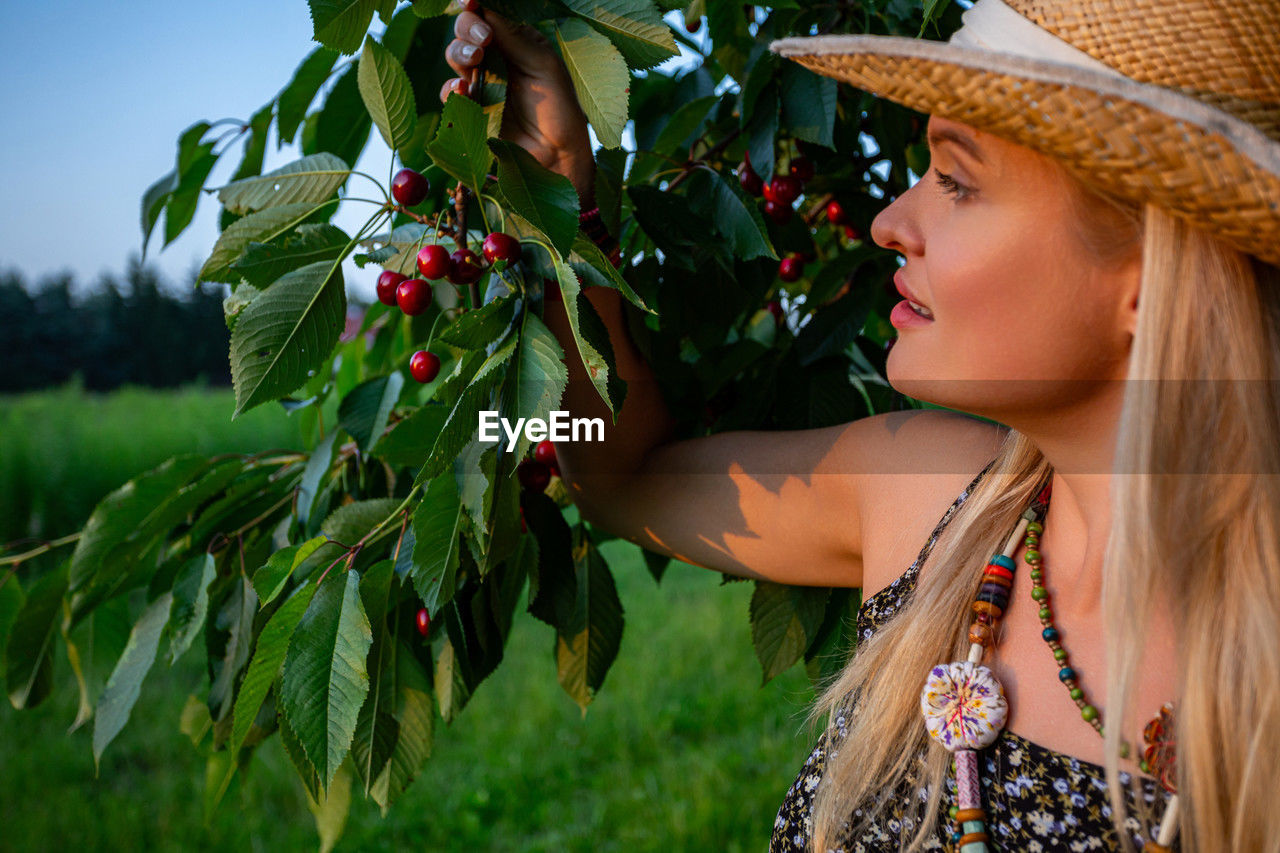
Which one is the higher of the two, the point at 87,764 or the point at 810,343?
the point at 810,343

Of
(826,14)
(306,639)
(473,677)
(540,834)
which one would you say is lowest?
(540,834)

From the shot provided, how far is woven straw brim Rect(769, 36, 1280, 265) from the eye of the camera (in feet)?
2.10

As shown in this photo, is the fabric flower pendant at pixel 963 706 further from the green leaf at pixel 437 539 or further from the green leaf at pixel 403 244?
the green leaf at pixel 403 244

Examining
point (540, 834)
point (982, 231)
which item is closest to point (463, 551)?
point (982, 231)

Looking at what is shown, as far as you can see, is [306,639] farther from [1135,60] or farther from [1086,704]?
[1135,60]

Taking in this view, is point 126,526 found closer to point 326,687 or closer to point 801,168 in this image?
point 326,687

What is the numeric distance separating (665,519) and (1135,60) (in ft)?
2.40

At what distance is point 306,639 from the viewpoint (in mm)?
840

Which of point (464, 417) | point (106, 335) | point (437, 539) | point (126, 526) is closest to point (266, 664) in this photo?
point (437, 539)

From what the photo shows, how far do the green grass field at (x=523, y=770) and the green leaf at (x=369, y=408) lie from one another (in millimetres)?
1252

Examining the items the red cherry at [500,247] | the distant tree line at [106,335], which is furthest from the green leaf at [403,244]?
the distant tree line at [106,335]

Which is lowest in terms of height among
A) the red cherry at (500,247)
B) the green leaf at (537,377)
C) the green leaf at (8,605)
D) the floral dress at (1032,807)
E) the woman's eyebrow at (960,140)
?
the floral dress at (1032,807)

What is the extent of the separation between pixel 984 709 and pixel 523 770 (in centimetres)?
265

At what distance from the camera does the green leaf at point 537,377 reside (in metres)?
0.81
